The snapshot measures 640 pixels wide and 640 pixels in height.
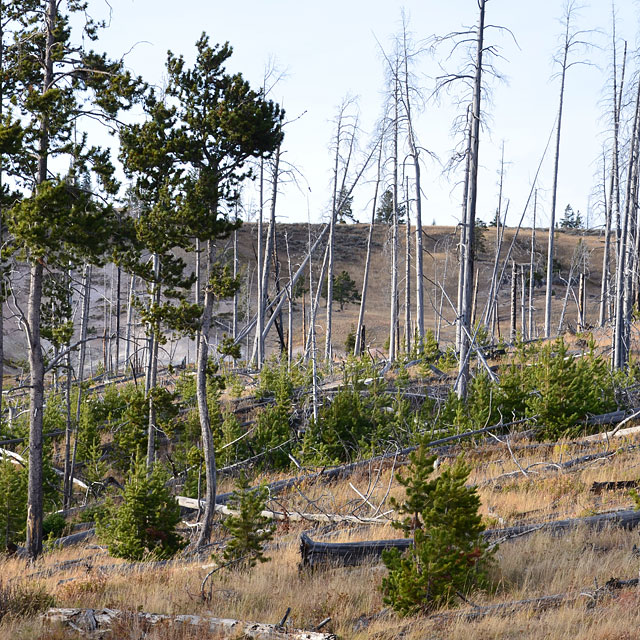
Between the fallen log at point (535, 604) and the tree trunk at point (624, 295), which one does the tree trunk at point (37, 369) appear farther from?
the tree trunk at point (624, 295)

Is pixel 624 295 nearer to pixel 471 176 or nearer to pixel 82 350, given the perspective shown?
pixel 471 176

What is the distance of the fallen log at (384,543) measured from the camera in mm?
7445

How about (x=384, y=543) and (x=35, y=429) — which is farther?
(x=35, y=429)

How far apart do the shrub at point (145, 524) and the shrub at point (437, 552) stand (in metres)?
4.77

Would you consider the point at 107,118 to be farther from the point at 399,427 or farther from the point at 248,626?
the point at 248,626

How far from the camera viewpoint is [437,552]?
5984 millimetres

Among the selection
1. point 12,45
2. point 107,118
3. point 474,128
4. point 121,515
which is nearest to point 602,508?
point 121,515

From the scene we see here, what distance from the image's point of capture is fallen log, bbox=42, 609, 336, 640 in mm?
5543

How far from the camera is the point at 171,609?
6637 mm

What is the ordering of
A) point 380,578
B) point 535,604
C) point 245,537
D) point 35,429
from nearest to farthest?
1. point 535,604
2. point 380,578
3. point 245,537
4. point 35,429

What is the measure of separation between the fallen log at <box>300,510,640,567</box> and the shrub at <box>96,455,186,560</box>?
3.35 metres

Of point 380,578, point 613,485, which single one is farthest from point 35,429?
point 613,485

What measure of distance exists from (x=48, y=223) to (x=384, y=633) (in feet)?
29.3

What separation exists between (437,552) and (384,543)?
69.1 inches
